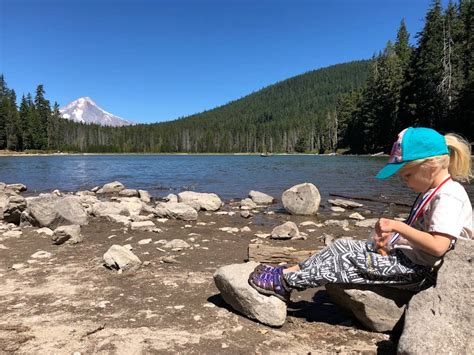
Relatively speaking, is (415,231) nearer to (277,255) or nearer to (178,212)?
(277,255)

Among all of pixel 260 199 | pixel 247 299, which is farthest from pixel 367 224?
pixel 247 299

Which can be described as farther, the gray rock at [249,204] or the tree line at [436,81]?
the tree line at [436,81]

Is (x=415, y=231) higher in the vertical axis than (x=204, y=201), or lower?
higher

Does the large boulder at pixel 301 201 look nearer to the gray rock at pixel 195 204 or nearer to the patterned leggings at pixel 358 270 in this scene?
the gray rock at pixel 195 204

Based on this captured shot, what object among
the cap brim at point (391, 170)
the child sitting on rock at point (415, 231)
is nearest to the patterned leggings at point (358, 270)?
the child sitting on rock at point (415, 231)

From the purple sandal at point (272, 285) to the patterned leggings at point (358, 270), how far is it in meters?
0.11

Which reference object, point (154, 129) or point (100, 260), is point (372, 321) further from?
point (154, 129)

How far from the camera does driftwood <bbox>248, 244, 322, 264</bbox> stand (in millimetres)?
6219

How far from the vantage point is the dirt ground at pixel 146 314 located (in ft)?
12.2

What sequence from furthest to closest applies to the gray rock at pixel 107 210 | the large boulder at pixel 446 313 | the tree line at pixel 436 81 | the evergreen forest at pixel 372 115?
the evergreen forest at pixel 372 115 → the tree line at pixel 436 81 → the gray rock at pixel 107 210 → the large boulder at pixel 446 313

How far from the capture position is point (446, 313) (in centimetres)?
331

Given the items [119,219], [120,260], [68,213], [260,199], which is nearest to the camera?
[120,260]

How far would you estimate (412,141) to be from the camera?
342 cm

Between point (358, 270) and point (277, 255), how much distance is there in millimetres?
2594
